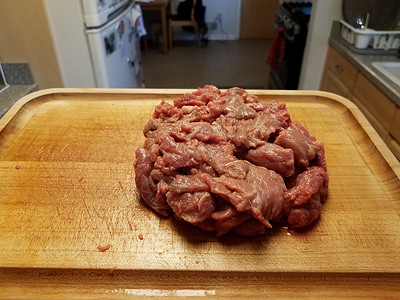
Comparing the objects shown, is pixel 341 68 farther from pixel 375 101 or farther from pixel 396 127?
pixel 396 127

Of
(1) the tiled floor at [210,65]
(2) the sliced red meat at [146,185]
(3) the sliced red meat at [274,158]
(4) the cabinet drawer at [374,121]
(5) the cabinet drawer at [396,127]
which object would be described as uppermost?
(3) the sliced red meat at [274,158]

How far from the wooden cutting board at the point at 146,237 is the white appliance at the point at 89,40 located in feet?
3.34

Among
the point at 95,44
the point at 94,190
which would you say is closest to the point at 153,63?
the point at 95,44

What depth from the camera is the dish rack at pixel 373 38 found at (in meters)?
2.56

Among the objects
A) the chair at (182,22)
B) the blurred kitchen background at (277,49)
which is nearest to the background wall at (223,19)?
the chair at (182,22)

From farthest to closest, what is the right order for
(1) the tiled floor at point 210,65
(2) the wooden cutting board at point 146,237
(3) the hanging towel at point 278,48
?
(1) the tiled floor at point 210,65 < (3) the hanging towel at point 278,48 < (2) the wooden cutting board at point 146,237

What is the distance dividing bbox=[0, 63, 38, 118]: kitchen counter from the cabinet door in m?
2.69

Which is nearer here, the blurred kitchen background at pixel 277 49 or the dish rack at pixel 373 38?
the blurred kitchen background at pixel 277 49

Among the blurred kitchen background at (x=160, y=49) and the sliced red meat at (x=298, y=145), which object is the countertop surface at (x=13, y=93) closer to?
the blurred kitchen background at (x=160, y=49)

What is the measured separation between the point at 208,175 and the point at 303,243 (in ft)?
1.45

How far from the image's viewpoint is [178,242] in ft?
3.83

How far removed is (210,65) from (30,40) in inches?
154

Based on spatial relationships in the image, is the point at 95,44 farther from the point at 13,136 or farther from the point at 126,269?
the point at 126,269

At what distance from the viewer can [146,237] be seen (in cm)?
118
